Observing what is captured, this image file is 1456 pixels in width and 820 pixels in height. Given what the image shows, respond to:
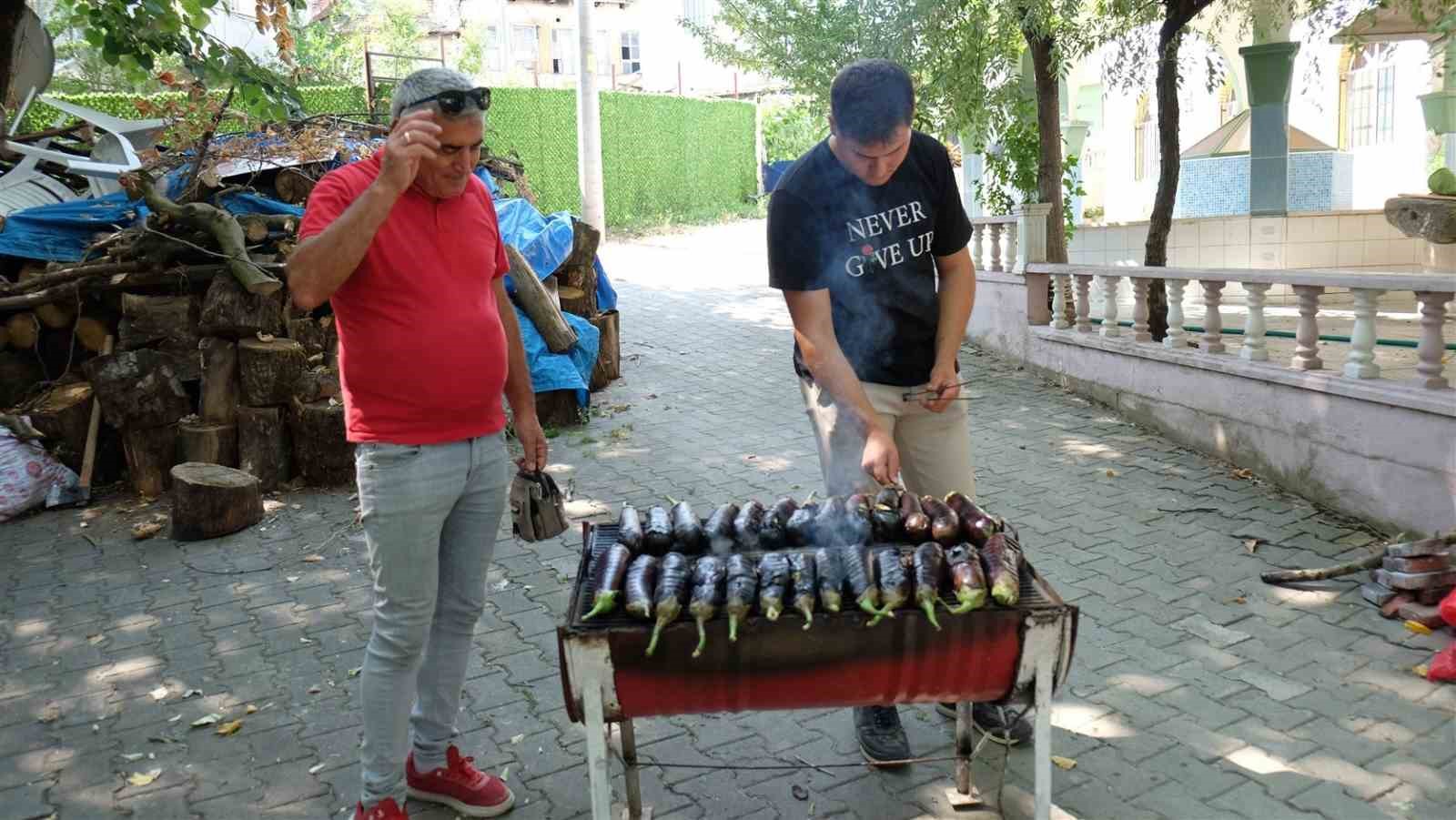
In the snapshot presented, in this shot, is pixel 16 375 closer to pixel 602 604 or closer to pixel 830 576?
pixel 602 604

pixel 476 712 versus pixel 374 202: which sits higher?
pixel 374 202

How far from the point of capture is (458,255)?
2.96 meters

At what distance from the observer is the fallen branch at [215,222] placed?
6902 millimetres

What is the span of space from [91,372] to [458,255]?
5108 mm

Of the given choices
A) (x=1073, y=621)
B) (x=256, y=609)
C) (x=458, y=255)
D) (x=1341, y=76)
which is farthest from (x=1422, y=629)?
(x=1341, y=76)

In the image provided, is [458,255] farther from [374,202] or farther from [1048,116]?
[1048,116]

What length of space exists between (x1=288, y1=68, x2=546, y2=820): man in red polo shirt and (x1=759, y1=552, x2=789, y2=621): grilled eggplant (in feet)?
2.74

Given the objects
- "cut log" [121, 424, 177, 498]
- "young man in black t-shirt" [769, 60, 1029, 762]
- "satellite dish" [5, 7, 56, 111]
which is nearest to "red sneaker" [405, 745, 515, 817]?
"young man in black t-shirt" [769, 60, 1029, 762]

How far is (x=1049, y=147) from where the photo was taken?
10047mm

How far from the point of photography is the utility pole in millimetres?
18391

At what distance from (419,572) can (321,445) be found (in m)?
4.45

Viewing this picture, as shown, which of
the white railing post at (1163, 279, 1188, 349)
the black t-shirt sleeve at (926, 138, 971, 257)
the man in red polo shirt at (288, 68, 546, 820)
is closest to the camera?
the man in red polo shirt at (288, 68, 546, 820)

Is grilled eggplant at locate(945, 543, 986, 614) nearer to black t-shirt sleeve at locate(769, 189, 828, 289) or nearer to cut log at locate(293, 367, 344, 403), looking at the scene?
black t-shirt sleeve at locate(769, 189, 828, 289)

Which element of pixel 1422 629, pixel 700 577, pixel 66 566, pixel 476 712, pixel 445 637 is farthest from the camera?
pixel 66 566
